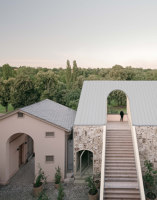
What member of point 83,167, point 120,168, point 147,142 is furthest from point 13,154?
point 147,142

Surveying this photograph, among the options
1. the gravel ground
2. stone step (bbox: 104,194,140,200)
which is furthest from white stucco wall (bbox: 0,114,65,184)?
A: stone step (bbox: 104,194,140,200)

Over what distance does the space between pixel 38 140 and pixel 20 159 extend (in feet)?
17.3

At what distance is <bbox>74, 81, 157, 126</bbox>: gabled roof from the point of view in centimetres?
1602

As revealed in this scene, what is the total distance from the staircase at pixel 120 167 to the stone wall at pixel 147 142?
1.00 meters

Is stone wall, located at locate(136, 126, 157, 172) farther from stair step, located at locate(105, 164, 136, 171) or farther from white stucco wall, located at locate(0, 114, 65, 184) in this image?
white stucco wall, located at locate(0, 114, 65, 184)

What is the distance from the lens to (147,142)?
50.8 feet

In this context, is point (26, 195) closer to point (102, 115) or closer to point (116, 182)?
point (116, 182)

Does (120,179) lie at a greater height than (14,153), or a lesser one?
lesser

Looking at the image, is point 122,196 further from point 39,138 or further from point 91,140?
point 39,138

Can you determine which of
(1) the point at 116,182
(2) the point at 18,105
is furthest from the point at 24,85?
(1) the point at 116,182

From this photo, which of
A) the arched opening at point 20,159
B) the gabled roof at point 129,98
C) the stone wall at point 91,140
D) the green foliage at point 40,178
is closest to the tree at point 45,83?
the arched opening at point 20,159

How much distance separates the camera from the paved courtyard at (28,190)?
45.0 ft

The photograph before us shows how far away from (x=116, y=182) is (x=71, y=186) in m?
4.21

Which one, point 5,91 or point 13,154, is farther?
point 5,91
